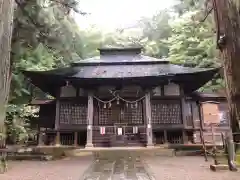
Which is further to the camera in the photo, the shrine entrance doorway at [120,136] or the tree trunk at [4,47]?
the shrine entrance doorway at [120,136]

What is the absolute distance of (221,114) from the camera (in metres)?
16.4

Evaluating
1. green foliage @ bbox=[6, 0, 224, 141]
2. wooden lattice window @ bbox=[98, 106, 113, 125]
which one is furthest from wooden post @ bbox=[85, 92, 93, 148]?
green foliage @ bbox=[6, 0, 224, 141]

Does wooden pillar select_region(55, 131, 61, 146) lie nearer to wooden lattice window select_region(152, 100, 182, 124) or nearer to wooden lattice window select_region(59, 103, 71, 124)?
wooden lattice window select_region(59, 103, 71, 124)

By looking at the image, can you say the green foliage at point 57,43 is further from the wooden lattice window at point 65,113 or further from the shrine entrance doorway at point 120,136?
the shrine entrance doorway at point 120,136

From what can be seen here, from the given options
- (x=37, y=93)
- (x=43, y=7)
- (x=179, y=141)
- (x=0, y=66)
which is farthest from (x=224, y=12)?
(x=37, y=93)

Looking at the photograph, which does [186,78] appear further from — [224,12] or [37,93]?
[37,93]

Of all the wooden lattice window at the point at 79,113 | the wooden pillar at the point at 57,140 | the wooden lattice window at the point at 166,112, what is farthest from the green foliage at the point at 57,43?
the wooden lattice window at the point at 166,112

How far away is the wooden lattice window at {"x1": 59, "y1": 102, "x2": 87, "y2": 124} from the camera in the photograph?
46.4 feet

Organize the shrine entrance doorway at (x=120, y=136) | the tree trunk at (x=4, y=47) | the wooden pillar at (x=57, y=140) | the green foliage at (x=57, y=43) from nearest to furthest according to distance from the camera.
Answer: the tree trunk at (x=4, y=47)
the green foliage at (x=57, y=43)
the shrine entrance doorway at (x=120, y=136)
the wooden pillar at (x=57, y=140)

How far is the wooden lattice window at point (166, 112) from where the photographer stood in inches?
556

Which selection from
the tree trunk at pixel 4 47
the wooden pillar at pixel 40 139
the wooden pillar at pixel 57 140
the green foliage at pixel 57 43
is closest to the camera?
the tree trunk at pixel 4 47

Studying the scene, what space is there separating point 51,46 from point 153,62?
707 cm

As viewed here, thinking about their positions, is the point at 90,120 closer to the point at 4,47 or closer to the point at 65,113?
the point at 65,113

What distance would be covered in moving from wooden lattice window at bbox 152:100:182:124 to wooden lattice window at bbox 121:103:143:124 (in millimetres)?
840
